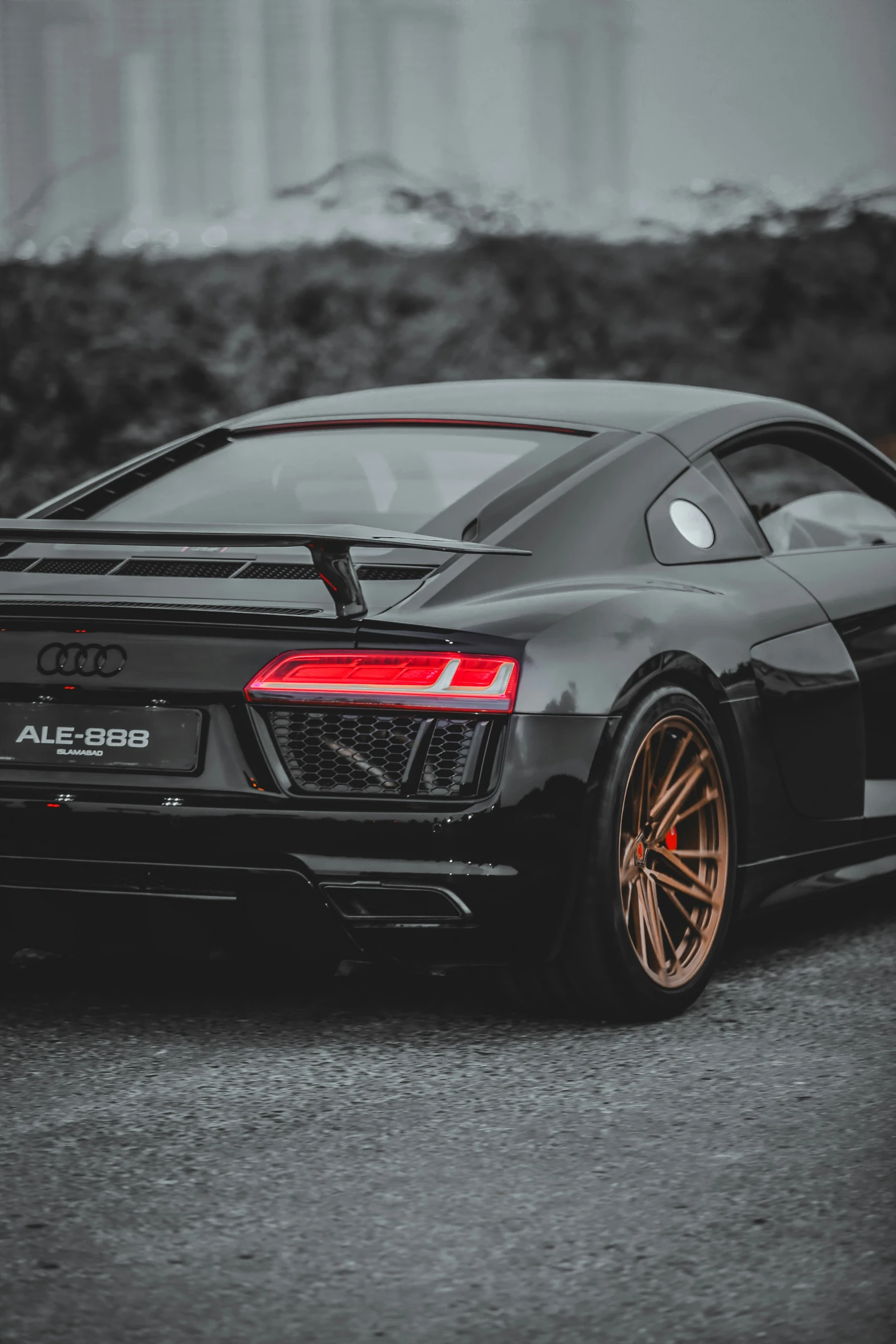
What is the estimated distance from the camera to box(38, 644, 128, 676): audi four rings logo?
3836 mm

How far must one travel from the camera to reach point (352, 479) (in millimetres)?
4633

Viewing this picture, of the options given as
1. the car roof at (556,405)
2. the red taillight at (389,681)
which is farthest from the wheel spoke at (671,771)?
the car roof at (556,405)

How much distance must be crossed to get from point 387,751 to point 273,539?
1.45 feet

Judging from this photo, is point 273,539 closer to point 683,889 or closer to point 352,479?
point 352,479

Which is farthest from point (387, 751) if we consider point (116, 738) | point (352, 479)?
point (352, 479)

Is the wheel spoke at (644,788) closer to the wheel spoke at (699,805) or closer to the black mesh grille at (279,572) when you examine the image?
the wheel spoke at (699,805)

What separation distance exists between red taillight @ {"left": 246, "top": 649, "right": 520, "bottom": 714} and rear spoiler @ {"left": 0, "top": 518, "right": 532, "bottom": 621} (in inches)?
4.3

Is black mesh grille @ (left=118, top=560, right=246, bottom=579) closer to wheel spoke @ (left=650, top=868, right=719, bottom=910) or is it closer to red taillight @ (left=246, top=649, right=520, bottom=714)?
red taillight @ (left=246, top=649, right=520, bottom=714)

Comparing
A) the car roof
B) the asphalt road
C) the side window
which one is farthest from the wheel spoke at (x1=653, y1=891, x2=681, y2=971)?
the side window

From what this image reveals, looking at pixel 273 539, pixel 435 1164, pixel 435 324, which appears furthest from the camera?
pixel 435 324

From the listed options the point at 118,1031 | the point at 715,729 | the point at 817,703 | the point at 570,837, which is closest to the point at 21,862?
the point at 118,1031

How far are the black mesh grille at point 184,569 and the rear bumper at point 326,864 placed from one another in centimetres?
45

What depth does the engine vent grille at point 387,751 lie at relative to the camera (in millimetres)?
3713

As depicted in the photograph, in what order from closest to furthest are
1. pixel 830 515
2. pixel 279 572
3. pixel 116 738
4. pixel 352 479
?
pixel 116 738 < pixel 279 572 < pixel 352 479 < pixel 830 515
